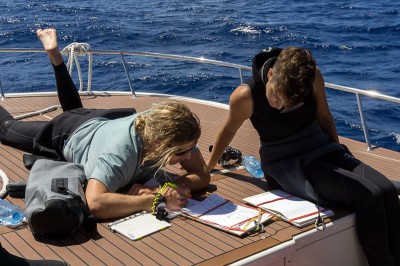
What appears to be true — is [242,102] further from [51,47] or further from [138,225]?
[51,47]

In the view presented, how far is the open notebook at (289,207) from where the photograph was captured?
14.7 ft

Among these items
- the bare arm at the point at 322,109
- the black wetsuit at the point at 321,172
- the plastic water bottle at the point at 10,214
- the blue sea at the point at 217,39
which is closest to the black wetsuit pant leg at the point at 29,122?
the plastic water bottle at the point at 10,214

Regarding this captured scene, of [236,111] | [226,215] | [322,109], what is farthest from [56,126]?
[322,109]

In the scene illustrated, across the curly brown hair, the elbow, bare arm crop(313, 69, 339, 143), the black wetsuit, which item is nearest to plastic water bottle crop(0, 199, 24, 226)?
the elbow

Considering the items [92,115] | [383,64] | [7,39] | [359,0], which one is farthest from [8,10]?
[92,115]

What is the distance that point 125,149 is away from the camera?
14.5ft

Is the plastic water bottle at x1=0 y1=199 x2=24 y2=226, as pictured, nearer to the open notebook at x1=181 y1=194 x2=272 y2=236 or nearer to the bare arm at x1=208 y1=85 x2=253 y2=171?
the open notebook at x1=181 y1=194 x2=272 y2=236

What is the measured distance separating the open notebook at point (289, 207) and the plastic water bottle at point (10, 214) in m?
1.74

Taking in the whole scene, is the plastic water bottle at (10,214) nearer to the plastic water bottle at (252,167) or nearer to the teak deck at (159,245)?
the teak deck at (159,245)

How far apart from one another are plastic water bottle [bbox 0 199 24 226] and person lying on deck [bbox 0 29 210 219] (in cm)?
55

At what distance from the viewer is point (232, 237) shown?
424cm

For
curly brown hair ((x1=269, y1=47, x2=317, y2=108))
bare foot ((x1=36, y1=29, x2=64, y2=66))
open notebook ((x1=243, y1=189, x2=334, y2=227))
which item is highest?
bare foot ((x1=36, y1=29, x2=64, y2=66))

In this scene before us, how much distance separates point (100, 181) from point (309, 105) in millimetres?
1752

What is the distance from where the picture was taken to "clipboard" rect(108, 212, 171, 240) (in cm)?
423
